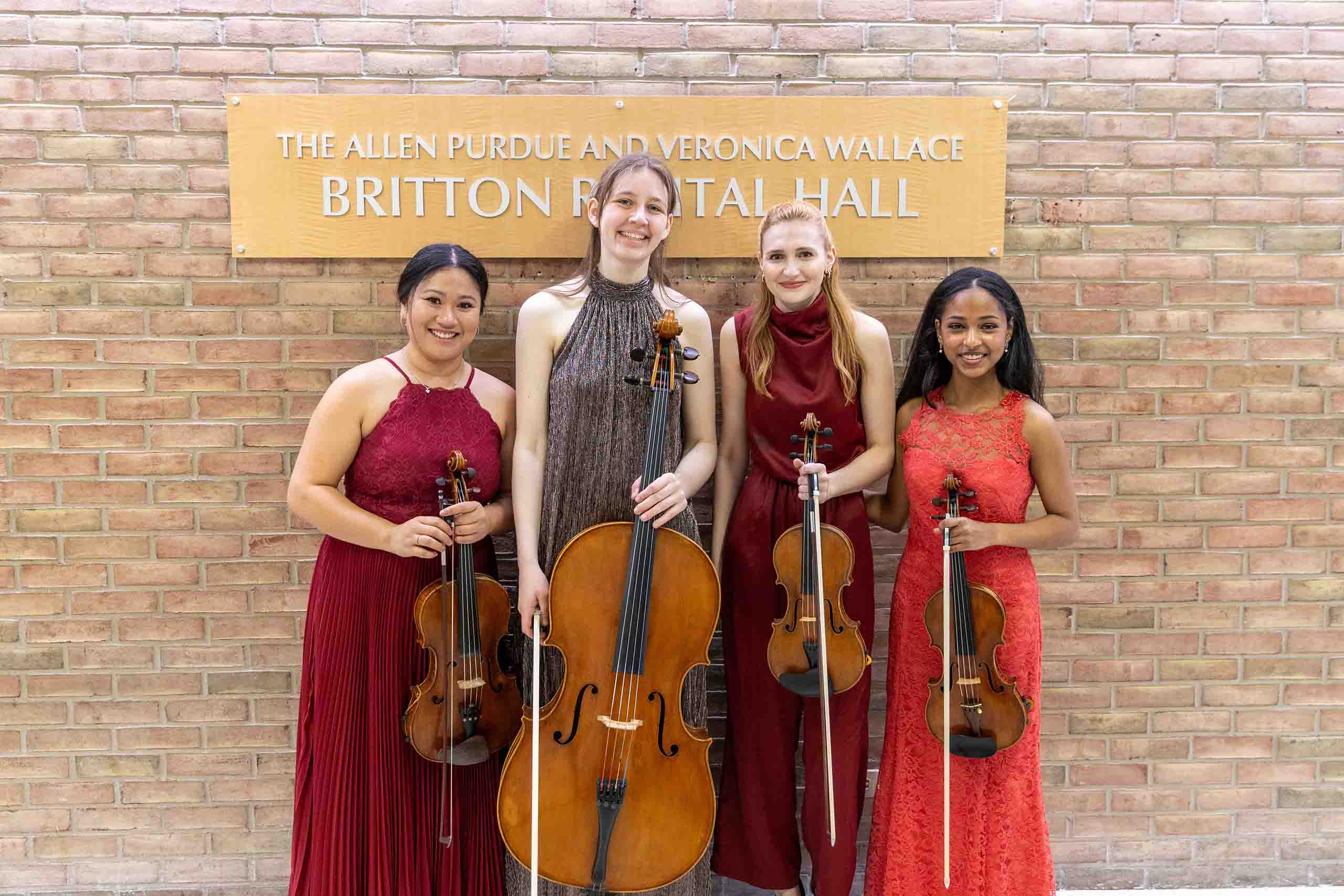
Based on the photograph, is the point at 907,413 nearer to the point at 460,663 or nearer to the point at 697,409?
the point at 697,409

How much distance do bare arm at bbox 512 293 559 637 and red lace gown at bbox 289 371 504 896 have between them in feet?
0.39

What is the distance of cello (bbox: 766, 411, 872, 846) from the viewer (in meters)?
2.20

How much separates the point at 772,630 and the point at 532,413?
2.83 ft

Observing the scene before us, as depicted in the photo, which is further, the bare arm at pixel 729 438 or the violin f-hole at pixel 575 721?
the bare arm at pixel 729 438

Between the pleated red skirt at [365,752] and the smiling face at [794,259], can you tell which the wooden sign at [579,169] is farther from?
the pleated red skirt at [365,752]

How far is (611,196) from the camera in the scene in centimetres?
238

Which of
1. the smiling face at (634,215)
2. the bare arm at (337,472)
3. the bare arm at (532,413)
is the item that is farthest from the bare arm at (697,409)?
the bare arm at (337,472)

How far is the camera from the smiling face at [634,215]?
7.72ft

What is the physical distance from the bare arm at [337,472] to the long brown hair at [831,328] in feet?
3.30

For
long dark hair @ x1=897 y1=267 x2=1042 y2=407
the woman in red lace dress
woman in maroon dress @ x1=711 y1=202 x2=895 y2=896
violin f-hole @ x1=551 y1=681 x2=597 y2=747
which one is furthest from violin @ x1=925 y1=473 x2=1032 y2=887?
violin f-hole @ x1=551 y1=681 x2=597 y2=747

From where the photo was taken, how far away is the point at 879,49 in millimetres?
2850

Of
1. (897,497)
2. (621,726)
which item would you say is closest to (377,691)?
(621,726)

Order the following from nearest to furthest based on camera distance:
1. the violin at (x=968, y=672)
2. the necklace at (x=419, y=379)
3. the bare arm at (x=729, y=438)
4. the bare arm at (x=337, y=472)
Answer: the violin at (x=968, y=672), the bare arm at (x=337, y=472), the necklace at (x=419, y=379), the bare arm at (x=729, y=438)

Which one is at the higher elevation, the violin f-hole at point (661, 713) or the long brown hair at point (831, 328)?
the long brown hair at point (831, 328)
